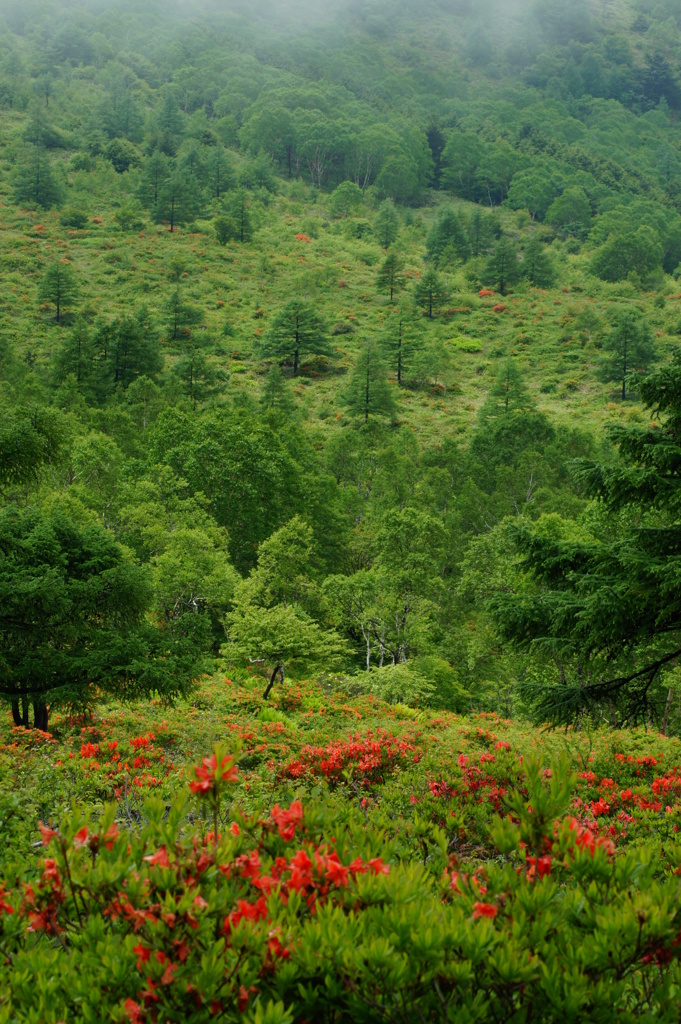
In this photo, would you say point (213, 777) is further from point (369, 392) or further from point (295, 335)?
point (295, 335)

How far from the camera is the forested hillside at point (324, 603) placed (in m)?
2.13

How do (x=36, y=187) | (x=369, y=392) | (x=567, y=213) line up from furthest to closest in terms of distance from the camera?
(x=567, y=213) → (x=36, y=187) → (x=369, y=392)

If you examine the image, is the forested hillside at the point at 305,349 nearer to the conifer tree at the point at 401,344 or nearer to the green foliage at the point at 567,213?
the conifer tree at the point at 401,344

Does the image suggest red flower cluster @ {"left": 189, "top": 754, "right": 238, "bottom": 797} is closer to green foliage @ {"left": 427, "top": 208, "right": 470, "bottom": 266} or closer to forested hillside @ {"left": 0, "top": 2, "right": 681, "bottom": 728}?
forested hillside @ {"left": 0, "top": 2, "right": 681, "bottom": 728}

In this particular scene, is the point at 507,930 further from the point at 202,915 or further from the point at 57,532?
the point at 57,532

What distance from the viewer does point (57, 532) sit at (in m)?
12.1

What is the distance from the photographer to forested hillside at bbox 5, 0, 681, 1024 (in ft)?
7.00

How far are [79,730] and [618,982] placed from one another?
13109mm

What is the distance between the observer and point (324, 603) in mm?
25734

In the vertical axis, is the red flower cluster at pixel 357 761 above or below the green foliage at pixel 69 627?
below

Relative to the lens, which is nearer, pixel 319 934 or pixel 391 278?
pixel 319 934

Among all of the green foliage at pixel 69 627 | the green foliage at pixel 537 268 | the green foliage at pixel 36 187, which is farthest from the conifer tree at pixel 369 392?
the green foliage at pixel 36 187

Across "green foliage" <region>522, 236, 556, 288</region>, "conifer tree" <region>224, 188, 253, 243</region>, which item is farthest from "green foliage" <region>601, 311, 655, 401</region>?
"conifer tree" <region>224, 188, 253, 243</region>

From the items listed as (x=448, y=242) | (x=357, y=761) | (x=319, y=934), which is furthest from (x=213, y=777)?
(x=448, y=242)
